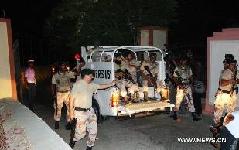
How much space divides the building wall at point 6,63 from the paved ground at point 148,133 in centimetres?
309

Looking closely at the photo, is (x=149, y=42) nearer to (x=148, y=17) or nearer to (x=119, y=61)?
Result: (x=148, y=17)

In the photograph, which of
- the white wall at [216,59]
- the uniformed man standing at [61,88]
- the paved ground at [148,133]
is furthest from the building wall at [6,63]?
the white wall at [216,59]

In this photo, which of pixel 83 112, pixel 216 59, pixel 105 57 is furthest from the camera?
pixel 216 59

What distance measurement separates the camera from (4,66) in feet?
51.9

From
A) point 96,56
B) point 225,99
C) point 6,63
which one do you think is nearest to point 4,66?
point 6,63

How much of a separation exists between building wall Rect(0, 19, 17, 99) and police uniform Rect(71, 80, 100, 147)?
759 centimetres

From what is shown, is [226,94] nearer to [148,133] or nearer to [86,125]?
[148,133]

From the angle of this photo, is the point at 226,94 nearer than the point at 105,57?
Yes

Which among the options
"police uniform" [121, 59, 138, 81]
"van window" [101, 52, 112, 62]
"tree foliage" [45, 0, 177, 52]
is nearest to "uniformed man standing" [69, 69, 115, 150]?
"van window" [101, 52, 112, 62]

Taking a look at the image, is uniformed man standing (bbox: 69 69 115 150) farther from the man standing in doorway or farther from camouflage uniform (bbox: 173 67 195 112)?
the man standing in doorway

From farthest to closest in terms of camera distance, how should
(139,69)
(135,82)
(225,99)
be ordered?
(139,69), (135,82), (225,99)

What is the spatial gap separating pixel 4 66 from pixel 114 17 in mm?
7490

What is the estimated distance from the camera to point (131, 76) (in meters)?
12.6

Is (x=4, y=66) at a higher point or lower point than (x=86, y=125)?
higher
